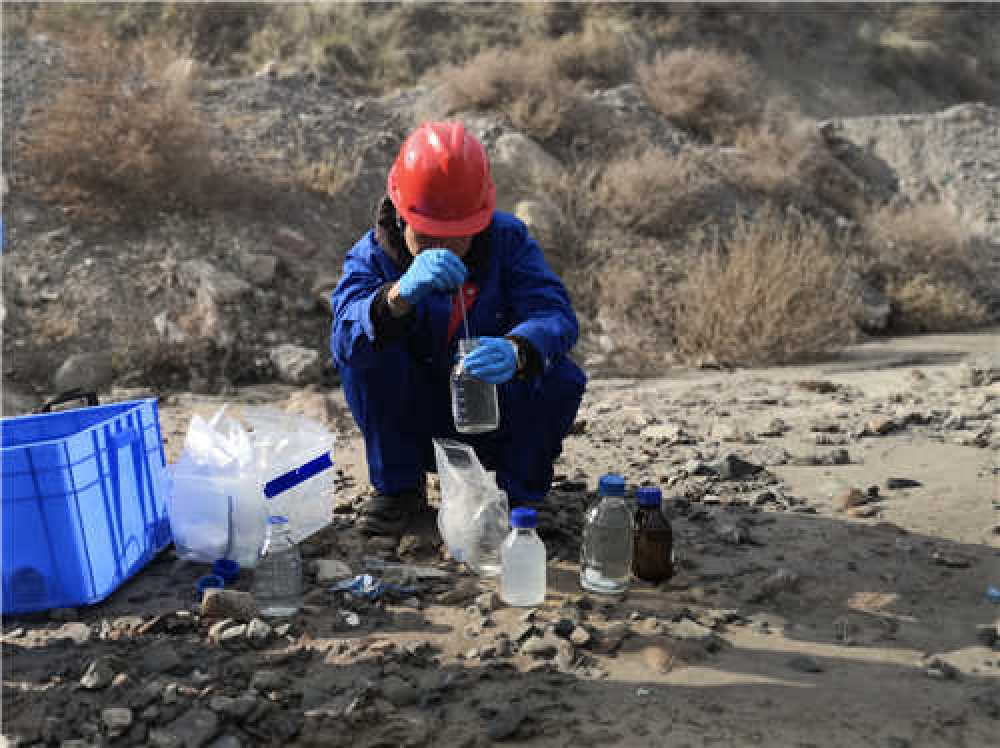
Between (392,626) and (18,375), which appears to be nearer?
(392,626)

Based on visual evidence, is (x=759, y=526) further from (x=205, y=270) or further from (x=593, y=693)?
(x=205, y=270)

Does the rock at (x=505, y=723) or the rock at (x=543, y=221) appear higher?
the rock at (x=543, y=221)

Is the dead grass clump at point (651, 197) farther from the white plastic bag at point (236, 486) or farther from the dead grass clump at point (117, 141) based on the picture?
the white plastic bag at point (236, 486)

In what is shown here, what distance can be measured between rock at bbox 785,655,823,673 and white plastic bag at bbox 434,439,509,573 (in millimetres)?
917

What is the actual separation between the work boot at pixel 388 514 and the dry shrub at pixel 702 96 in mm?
8562

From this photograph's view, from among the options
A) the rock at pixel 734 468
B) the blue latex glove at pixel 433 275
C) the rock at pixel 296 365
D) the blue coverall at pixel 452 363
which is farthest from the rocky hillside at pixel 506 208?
the blue latex glove at pixel 433 275

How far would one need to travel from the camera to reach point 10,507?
2.44 meters

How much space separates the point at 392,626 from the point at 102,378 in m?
3.90

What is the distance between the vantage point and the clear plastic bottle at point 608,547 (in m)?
2.62

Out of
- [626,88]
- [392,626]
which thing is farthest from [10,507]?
[626,88]

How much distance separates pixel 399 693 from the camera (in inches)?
83.3

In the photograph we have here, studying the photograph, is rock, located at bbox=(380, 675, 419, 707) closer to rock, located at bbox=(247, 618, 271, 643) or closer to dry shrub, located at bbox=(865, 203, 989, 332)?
rock, located at bbox=(247, 618, 271, 643)

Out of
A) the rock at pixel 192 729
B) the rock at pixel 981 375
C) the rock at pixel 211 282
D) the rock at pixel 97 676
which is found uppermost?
the rock at pixel 211 282

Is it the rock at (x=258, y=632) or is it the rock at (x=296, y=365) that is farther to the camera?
the rock at (x=296, y=365)
